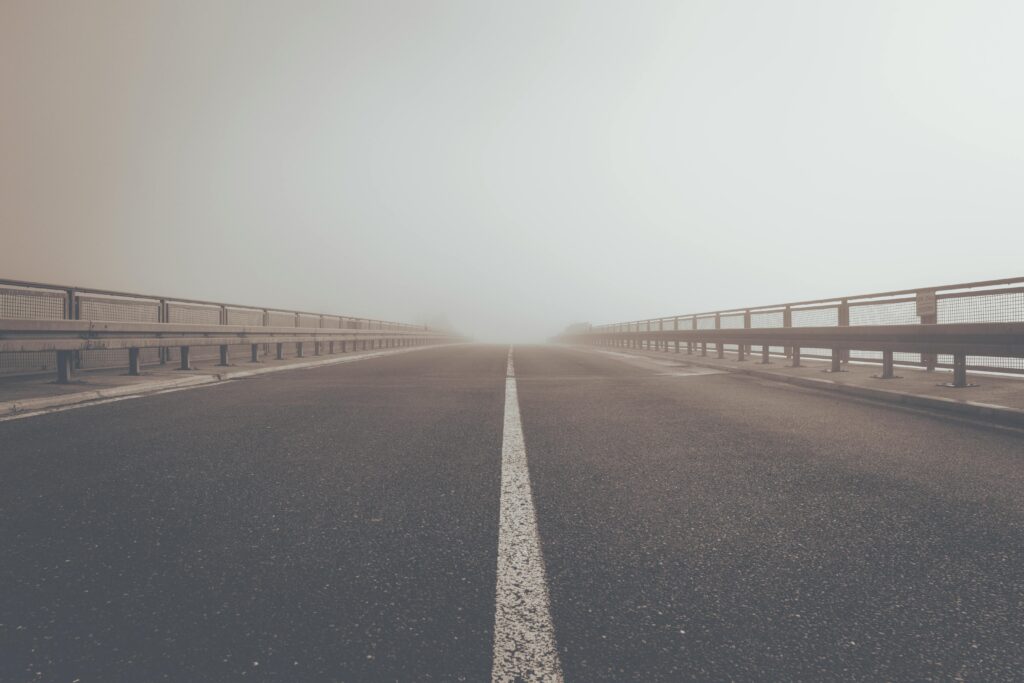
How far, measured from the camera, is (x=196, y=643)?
5.79ft

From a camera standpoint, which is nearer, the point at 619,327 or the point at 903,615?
the point at 903,615

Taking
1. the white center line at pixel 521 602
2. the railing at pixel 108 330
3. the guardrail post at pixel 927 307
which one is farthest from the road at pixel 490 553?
the guardrail post at pixel 927 307

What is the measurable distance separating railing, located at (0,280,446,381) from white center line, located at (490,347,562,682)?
684 centimetres

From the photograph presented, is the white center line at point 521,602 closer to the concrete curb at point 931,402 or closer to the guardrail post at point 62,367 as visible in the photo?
the concrete curb at point 931,402

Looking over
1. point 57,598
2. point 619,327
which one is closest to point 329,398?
point 57,598

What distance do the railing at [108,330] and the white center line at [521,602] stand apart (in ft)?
22.5

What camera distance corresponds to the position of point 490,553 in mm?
2428

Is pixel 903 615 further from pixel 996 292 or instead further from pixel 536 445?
pixel 996 292

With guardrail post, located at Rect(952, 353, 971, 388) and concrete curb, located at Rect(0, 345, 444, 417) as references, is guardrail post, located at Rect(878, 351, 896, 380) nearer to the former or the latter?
guardrail post, located at Rect(952, 353, 971, 388)

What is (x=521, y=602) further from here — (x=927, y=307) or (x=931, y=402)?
(x=927, y=307)

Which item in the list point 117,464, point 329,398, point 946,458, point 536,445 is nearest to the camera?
point 117,464

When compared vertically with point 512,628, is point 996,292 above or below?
above

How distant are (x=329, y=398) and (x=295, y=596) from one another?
5.43 metres

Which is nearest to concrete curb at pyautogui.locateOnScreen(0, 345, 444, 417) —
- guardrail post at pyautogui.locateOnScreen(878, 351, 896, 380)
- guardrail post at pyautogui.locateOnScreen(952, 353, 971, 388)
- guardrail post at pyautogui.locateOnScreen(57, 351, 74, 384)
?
guardrail post at pyautogui.locateOnScreen(57, 351, 74, 384)
